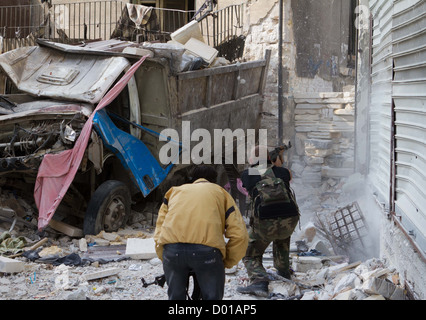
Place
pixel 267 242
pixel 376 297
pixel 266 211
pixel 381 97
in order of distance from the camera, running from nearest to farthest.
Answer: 1. pixel 376 297
2. pixel 266 211
3. pixel 267 242
4. pixel 381 97

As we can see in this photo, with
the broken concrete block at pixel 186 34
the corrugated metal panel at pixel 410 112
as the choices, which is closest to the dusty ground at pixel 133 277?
the corrugated metal panel at pixel 410 112

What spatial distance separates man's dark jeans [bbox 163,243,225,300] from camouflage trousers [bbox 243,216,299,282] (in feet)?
4.92

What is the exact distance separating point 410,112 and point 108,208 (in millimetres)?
3966

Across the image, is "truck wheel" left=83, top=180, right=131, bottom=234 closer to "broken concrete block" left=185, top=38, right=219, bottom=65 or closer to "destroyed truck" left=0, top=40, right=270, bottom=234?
"destroyed truck" left=0, top=40, right=270, bottom=234

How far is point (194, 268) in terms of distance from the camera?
350cm

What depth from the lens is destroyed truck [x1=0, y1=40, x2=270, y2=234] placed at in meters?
6.56

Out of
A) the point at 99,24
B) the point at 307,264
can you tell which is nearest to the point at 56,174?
the point at 307,264

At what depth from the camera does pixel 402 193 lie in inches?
196

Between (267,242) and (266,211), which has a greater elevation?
(266,211)

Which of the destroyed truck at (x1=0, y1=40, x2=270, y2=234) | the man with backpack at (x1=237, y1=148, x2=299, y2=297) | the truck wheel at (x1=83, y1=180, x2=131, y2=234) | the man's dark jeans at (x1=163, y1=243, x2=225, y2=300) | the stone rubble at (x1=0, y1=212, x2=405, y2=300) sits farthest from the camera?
the truck wheel at (x1=83, y1=180, x2=131, y2=234)

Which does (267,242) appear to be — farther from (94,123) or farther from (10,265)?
(94,123)

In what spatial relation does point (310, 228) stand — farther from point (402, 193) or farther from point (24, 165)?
point (24, 165)

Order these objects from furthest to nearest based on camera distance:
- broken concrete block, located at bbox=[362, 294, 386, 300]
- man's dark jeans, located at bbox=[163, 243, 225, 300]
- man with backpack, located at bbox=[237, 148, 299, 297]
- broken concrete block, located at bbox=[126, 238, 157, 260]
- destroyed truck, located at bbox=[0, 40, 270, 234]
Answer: destroyed truck, located at bbox=[0, 40, 270, 234], broken concrete block, located at bbox=[126, 238, 157, 260], man with backpack, located at bbox=[237, 148, 299, 297], broken concrete block, located at bbox=[362, 294, 386, 300], man's dark jeans, located at bbox=[163, 243, 225, 300]

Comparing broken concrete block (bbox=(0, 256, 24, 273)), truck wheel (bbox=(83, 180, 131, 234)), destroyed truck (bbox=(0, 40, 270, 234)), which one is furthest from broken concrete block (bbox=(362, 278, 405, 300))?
truck wheel (bbox=(83, 180, 131, 234))
